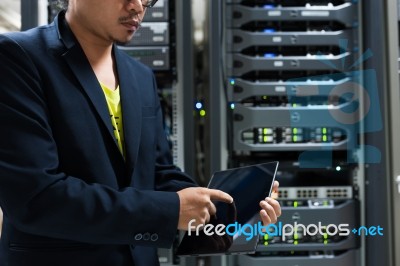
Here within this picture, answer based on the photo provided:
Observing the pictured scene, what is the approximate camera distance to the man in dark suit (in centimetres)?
68

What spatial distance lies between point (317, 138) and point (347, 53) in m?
0.33

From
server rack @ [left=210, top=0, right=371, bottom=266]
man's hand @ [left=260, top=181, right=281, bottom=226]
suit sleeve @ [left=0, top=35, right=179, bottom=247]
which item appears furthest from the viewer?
server rack @ [left=210, top=0, right=371, bottom=266]

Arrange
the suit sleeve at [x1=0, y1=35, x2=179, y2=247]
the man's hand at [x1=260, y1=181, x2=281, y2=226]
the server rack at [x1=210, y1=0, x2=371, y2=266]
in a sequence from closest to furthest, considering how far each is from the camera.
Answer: the suit sleeve at [x1=0, y1=35, x2=179, y2=247], the man's hand at [x1=260, y1=181, x2=281, y2=226], the server rack at [x1=210, y1=0, x2=371, y2=266]

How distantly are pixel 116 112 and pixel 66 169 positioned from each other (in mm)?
167

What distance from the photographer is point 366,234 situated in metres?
1.38

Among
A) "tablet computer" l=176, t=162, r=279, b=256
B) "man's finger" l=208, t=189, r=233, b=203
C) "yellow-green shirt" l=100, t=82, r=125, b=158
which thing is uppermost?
"yellow-green shirt" l=100, t=82, r=125, b=158

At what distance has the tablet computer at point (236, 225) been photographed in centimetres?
79

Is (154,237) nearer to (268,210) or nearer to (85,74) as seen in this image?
(268,210)

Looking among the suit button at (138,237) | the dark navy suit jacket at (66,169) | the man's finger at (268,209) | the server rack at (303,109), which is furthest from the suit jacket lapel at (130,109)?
the server rack at (303,109)

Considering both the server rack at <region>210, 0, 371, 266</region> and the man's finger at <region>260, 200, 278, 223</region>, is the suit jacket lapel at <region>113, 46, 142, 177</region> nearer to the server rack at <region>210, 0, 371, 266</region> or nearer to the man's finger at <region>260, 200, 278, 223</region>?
the man's finger at <region>260, 200, 278, 223</region>

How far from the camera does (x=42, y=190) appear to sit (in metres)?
0.67

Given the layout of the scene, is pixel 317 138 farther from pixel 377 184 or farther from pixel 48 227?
pixel 48 227

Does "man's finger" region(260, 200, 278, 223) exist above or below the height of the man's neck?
below

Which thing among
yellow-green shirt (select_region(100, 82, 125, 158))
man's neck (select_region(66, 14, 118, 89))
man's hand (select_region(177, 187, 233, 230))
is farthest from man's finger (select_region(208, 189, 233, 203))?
man's neck (select_region(66, 14, 118, 89))
